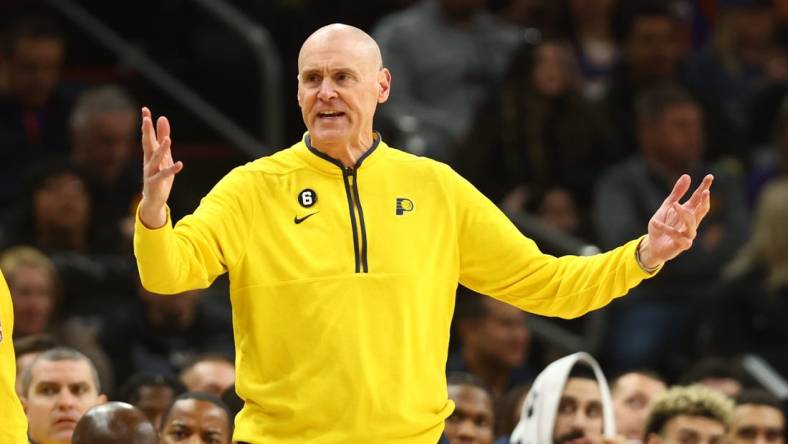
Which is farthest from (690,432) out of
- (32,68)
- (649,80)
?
(32,68)

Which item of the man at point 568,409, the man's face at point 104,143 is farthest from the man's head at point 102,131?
the man at point 568,409

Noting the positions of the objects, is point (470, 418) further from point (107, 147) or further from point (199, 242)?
point (107, 147)

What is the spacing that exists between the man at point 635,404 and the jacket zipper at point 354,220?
11.9ft

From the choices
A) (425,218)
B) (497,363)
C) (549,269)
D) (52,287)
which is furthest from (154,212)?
(497,363)

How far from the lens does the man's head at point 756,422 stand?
27.3 feet

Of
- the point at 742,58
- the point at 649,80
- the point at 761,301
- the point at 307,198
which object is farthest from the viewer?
the point at 742,58

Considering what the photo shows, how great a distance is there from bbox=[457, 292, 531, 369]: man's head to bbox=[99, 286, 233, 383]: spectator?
1286 millimetres

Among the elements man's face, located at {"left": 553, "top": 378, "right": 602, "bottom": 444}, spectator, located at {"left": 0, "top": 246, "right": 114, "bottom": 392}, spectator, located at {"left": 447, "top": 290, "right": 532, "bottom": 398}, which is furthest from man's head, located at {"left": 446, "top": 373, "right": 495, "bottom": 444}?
spectator, located at {"left": 0, "top": 246, "right": 114, "bottom": 392}

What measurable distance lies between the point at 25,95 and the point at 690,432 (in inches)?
167

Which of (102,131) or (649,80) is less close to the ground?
(649,80)

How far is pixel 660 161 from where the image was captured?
1052 centimetres

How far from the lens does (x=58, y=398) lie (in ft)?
22.9

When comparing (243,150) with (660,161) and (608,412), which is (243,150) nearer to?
(660,161)

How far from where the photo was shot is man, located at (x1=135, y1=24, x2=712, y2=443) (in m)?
5.29
